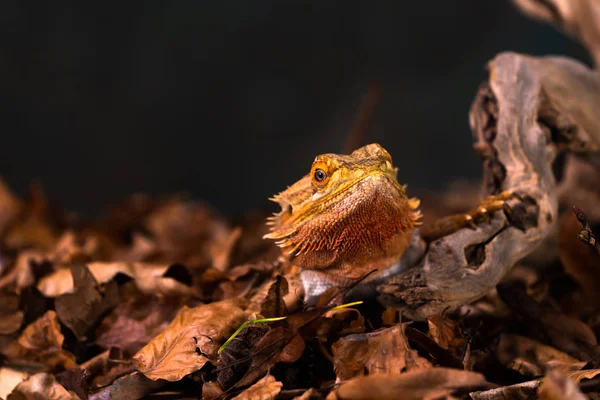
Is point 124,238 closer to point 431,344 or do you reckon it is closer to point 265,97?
point 265,97

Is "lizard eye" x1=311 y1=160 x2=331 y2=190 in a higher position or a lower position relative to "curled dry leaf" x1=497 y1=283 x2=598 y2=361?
higher

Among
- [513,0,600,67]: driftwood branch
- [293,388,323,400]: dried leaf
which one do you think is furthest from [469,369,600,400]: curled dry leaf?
[513,0,600,67]: driftwood branch

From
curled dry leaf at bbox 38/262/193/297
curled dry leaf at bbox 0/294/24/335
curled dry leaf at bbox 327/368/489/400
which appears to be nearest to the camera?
curled dry leaf at bbox 327/368/489/400

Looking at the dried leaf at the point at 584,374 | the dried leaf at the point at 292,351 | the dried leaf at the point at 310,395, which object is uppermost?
the dried leaf at the point at 292,351

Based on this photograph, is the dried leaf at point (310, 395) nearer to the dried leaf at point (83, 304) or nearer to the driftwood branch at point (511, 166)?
the driftwood branch at point (511, 166)

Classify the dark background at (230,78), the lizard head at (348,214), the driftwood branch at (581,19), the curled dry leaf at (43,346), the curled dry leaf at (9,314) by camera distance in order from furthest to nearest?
1. the dark background at (230,78)
2. the driftwood branch at (581,19)
3. the curled dry leaf at (9,314)
4. the curled dry leaf at (43,346)
5. the lizard head at (348,214)

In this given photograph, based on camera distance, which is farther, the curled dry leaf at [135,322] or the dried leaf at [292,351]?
the curled dry leaf at [135,322]

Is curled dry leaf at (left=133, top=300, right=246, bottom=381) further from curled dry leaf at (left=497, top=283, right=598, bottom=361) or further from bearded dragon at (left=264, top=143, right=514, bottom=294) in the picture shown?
curled dry leaf at (left=497, top=283, right=598, bottom=361)

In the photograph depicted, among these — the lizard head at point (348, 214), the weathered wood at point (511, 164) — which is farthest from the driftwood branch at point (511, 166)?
the lizard head at point (348, 214)
